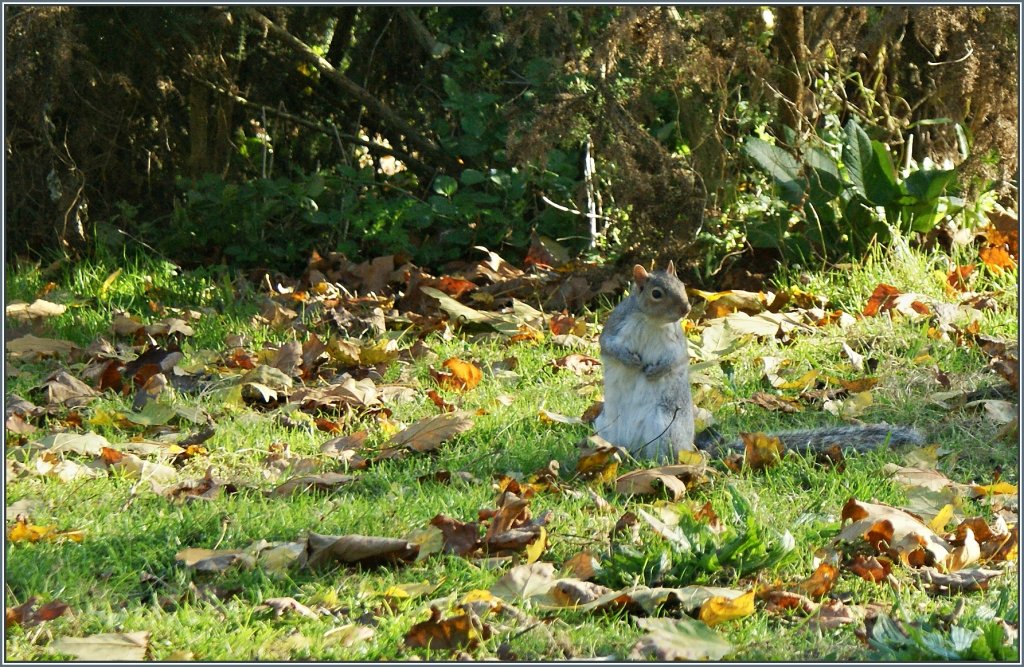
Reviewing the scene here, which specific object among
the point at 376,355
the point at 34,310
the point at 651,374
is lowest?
the point at 34,310

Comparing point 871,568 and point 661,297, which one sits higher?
point 661,297

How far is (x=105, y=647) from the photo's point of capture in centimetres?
246

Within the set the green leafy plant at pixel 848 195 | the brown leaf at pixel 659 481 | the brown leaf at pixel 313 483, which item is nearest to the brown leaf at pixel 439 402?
the brown leaf at pixel 313 483

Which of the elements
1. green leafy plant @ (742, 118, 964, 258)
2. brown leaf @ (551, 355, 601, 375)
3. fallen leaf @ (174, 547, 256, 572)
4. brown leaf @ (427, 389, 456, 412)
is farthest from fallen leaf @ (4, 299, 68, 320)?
green leafy plant @ (742, 118, 964, 258)

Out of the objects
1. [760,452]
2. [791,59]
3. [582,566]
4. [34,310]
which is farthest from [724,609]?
[791,59]

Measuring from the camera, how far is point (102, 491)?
3426 millimetres

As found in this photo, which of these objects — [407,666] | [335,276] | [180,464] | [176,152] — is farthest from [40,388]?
[176,152]

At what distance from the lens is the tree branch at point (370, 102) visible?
283 inches

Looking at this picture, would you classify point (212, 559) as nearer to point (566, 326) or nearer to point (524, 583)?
point (524, 583)

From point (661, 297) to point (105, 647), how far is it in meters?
1.79

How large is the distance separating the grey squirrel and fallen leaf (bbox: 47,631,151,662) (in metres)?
1.59

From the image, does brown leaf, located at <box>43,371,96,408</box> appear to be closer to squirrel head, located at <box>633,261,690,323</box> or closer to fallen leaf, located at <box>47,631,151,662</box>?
fallen leaf, located at <box>47,631,151,662</box>

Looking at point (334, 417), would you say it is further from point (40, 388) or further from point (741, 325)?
point (741, 325)

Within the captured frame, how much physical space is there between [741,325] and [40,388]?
288cm
